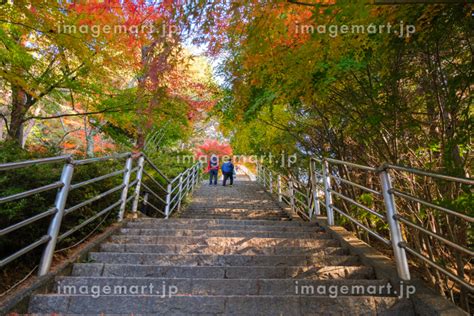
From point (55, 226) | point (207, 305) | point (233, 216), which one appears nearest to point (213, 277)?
point (207, 305)

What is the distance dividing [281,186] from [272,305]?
25.1ft

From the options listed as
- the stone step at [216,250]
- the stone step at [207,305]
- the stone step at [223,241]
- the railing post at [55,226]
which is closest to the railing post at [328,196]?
the stone step at [223,241]

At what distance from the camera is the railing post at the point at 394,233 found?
2.42 meters

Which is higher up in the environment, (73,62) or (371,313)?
(73,62)

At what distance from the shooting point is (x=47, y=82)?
570 cm

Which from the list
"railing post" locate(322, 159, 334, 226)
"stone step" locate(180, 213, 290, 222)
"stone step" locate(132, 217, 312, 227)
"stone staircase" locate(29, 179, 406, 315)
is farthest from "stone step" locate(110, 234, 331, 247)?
"stone step" locate(180, 213, 290, 222)

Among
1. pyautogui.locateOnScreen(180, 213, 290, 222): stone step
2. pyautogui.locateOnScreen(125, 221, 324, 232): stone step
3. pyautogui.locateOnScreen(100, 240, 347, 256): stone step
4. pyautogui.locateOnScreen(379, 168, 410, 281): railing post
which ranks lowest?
pyautogui.locateOnScreen(180, 213, 290, 222): stone step

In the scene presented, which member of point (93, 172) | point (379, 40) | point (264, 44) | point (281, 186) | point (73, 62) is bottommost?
point (281, 186)

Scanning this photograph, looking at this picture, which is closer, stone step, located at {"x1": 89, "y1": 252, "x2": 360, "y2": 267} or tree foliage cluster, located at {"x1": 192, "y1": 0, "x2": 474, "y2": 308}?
tree foliage cluster, located at {"x1": 192, "y1": 0, "x2": 474, "y2": 308}

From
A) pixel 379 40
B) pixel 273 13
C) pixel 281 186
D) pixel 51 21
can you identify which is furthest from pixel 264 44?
pixel 281 186

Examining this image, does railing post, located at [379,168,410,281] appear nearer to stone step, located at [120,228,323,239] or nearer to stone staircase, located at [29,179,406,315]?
stone staircase, located at [29,179,406,315]

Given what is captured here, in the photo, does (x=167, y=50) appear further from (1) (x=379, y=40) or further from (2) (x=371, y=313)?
(2) (x=371, y=313)

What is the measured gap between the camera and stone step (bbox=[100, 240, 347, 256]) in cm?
322

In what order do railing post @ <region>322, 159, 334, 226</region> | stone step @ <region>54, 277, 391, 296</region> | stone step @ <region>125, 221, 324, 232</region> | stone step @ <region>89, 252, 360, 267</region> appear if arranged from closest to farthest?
stone step @ <region>54, 277, 391, 296</region> → stone step @ <region>89, 252, 360, 267</region> → railing post @ <region>322, 159, 334, 226</region> → stone step @ <region>125, 221, 324, 232</region>
